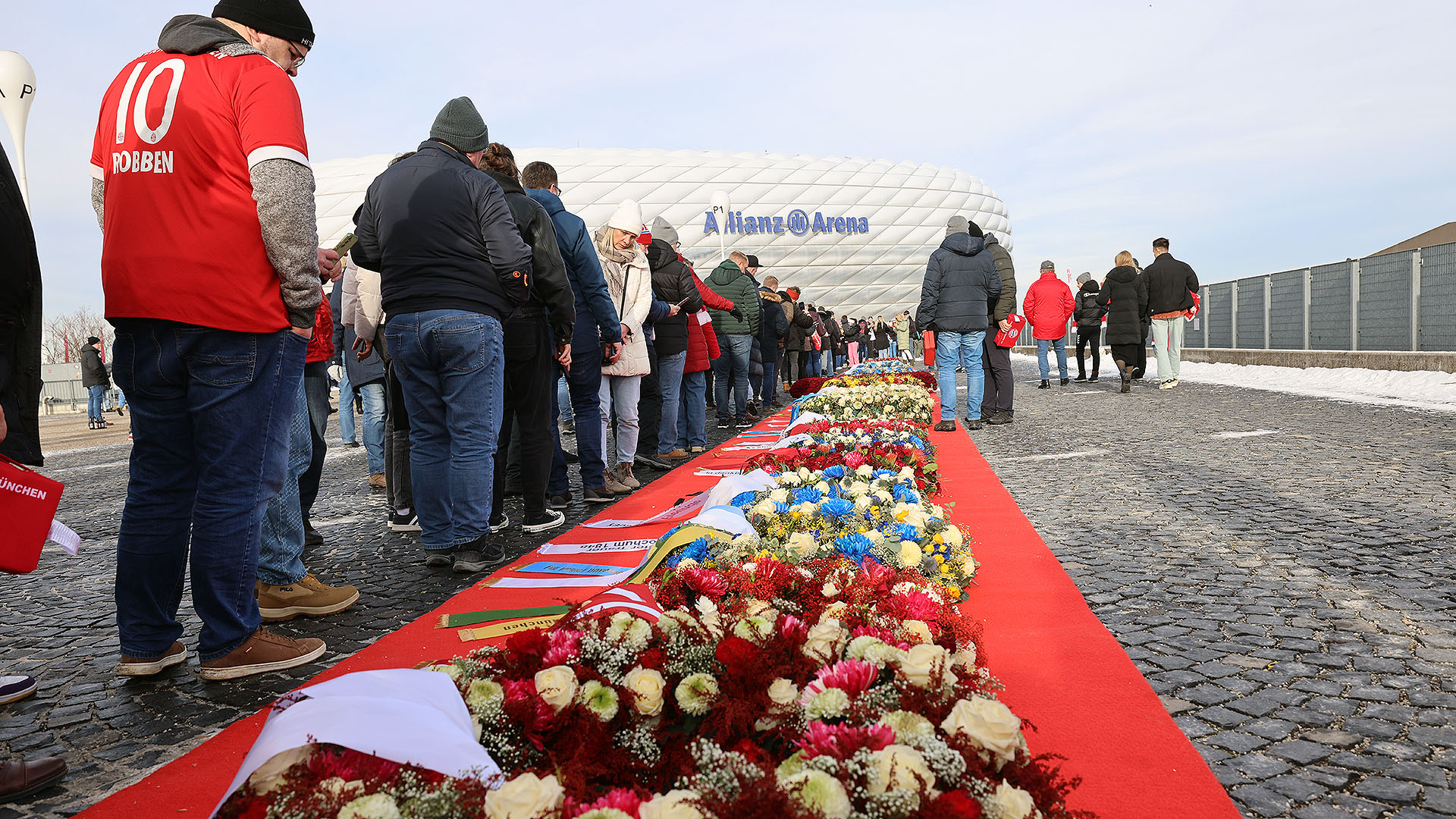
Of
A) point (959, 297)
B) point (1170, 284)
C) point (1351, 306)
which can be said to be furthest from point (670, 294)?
point (1351, 306)

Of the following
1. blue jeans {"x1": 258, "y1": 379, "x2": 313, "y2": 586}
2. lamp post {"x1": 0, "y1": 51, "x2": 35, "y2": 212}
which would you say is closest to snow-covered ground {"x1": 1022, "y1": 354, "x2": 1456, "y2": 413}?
blue jeans {"x1": 258, "y1": 379, "x2": 313, "y2": 586}

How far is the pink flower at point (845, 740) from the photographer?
4.62 feet

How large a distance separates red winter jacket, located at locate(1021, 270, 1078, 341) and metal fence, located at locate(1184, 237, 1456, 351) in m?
4.55

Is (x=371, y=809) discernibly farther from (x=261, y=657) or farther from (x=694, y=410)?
(x=694, y=410)

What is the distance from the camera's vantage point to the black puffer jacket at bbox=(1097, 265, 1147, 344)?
13.9m

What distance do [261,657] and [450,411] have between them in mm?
1487

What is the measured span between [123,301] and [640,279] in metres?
4.01

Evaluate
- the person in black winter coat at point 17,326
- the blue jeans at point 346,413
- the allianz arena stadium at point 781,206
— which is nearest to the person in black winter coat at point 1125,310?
the blue jeans at point 346,413

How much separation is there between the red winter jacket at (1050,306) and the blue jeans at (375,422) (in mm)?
10624

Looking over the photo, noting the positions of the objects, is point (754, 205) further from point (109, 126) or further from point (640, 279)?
point (109, 126)

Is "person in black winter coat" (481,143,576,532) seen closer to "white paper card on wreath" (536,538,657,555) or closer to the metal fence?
"white paper card on wreath" (536,538,657,555)

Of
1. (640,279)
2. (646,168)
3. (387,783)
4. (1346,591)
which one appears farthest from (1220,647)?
(646,168)

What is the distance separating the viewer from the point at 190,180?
104 inches

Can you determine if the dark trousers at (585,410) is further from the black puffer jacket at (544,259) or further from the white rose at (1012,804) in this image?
the white rose at (1012,804)
